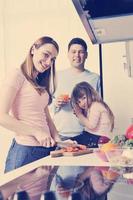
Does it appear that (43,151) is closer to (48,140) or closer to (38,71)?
(48,140)

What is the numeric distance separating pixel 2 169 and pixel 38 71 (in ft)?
1.89

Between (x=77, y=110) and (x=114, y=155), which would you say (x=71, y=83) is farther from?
(x=114, y=155)

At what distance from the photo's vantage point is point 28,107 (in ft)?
5.58

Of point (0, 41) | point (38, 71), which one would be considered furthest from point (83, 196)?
point (0, 41)

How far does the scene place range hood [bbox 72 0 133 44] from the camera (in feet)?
2.78

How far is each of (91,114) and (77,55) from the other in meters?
0.33

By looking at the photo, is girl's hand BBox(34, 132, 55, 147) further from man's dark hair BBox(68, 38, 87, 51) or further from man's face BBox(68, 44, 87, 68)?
man's dark hair BBox(68, 38, 87, 51)

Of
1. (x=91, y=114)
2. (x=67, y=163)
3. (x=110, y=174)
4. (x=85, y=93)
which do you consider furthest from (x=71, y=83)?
(x=110, y=174)

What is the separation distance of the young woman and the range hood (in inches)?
24.4

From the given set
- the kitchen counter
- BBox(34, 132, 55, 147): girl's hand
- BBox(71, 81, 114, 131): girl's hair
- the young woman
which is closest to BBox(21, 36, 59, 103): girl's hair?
the young woman

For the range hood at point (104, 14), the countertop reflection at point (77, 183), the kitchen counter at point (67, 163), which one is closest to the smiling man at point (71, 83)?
the kitchen counter at point (67, 163)

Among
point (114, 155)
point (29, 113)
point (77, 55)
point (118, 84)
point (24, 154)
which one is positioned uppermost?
point (77, 55)

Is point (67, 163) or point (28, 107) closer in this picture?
point (67, 163)

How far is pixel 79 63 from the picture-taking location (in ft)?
5.58
